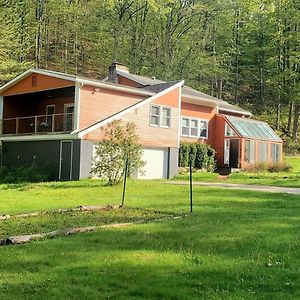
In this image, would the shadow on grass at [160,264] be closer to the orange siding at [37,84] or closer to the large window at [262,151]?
the orange siding at [37,84]

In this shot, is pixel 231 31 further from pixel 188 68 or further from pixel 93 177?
pixel 93 177

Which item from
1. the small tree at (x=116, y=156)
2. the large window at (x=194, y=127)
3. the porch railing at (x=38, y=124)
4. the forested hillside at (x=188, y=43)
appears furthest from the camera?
the forested hillside at (x=188, y=43)

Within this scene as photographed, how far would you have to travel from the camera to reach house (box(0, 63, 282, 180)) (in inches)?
990

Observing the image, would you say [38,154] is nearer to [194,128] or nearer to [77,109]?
[77,109]

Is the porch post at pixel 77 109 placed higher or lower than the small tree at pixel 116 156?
Result: higher

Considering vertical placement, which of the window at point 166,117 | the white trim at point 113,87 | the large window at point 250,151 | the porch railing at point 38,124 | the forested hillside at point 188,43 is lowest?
the large window at point 250,151

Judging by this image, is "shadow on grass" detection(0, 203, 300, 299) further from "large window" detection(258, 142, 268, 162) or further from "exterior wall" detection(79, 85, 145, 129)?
"large window" detection(258, 142, 268, 162)

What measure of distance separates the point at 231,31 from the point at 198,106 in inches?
1051

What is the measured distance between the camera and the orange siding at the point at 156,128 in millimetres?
27469

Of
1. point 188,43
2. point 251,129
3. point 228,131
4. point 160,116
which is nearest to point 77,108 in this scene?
point 160,116

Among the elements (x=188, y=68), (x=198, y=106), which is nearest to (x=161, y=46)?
(x=188, y=68)

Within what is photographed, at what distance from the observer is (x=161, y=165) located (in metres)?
28.9

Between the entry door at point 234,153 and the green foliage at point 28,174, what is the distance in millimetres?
13148

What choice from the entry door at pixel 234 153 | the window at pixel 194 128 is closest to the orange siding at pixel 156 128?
the window at pixel 194 128
